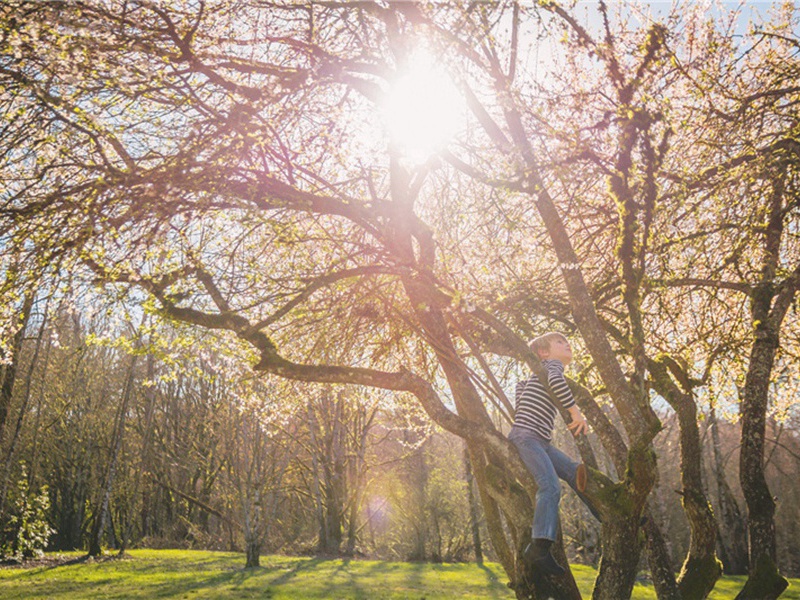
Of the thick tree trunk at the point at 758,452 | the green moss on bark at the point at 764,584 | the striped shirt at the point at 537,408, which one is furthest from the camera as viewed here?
the thick tree trunk at the point at 758,452

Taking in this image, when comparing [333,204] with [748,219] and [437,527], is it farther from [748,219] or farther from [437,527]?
[437,527]

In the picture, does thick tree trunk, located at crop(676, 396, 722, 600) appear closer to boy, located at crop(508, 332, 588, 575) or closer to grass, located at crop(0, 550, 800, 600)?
boy, located at crop(508, 332, 588, 575)

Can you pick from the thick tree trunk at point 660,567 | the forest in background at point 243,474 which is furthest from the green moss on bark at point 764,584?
the forest in background at point 243,474

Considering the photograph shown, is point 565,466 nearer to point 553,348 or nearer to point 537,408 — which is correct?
point 537,408

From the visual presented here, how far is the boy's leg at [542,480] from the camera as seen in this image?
5.11 metres

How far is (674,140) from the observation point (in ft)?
24.6

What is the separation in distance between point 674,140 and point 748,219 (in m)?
1.24

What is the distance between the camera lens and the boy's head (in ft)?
18.8

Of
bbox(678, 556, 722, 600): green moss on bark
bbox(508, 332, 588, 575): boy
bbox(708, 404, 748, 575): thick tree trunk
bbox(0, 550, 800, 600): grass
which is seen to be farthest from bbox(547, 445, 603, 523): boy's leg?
bbox(708, 404, 748, 575): thick tree trunk

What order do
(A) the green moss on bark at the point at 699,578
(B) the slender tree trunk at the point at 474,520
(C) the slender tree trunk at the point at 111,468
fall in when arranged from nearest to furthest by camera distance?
1. (A) the green moss on bark at the point at 699,578
2. (C) the slender tree trunk at the point at 111,468
3. (B) the slender tree trunk at the point at 474,520

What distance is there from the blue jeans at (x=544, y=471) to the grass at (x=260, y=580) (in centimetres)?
802

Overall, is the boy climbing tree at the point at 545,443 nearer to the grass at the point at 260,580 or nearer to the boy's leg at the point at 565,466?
the boy's leg at the point at 565,466

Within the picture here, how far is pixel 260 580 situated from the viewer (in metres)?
14.3

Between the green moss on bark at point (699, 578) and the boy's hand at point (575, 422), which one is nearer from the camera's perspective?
the boy's hand at point (575, 422)
